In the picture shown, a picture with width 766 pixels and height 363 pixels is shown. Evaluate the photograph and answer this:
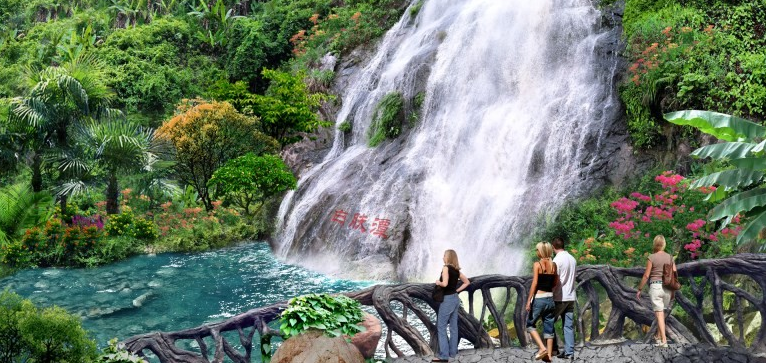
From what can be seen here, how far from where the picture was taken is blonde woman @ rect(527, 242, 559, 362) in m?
7.74

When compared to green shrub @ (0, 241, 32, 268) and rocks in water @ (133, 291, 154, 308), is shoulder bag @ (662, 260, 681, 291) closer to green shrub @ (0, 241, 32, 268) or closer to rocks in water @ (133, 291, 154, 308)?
rocks in water @ (133, 291, 154, 308)

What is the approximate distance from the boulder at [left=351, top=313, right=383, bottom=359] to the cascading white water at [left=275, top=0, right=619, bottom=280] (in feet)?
23.1

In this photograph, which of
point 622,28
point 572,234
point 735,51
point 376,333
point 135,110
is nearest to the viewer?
point 376,333

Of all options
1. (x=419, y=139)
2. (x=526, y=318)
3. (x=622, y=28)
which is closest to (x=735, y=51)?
(x=622, y=28)

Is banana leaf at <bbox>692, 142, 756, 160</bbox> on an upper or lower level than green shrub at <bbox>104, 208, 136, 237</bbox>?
upper

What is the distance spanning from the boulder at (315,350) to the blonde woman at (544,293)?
2.01m

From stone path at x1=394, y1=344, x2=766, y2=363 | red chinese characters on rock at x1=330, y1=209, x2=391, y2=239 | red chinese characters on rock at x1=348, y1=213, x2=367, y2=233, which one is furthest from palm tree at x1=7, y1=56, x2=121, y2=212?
stone path at x1=394, y1=344, x2=766, y2=363

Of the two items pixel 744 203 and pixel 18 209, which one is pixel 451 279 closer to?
pixel 744 203

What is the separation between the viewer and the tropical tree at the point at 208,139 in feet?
71.1

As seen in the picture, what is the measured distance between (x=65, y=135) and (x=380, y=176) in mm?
Result: 8942

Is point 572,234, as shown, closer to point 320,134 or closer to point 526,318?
point 526,318

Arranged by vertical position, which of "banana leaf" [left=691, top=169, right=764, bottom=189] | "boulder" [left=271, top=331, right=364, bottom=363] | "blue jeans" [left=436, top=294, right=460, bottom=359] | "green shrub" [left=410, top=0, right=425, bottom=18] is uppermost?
"green shrub" [left=410, top=0, right=425, bottom=18]

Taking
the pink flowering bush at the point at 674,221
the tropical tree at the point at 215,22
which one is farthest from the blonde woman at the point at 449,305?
the tropical tree at the point at 215,22

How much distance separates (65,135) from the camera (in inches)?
789
